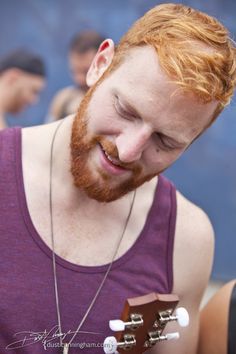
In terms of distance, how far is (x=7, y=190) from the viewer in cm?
175

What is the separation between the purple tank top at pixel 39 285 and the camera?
5.55 ft

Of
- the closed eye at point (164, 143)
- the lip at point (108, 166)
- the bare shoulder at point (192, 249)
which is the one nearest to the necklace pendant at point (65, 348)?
the bare shoulder at point (192, 249)

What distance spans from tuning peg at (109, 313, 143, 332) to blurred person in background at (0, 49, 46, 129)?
3.33 metres

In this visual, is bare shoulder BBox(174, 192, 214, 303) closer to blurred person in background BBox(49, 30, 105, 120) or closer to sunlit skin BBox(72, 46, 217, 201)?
sunlit skin BBox(72, 46, 217, 201)

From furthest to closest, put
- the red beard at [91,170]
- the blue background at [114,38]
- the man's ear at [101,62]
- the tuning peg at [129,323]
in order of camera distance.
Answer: the blue background at [114,38] → the man's ear at [101,62] → the red beard at [91,170] → the tuning peg at [129,323]

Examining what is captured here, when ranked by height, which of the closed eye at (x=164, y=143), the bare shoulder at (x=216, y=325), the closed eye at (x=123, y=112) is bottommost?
the bare shoulder at (x=216, y=325)

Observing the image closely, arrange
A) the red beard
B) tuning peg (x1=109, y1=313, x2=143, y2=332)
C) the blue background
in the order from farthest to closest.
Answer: the blue background < the red beard < tuning peg (x1=109, y1=313, x2=143, y2=332)

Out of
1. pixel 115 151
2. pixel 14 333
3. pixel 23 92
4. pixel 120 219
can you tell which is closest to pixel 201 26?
pixel 115 151

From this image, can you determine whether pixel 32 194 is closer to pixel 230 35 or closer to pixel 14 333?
pixel 14 333

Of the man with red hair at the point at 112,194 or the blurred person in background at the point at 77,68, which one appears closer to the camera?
the man with red hair at the point at 112,194

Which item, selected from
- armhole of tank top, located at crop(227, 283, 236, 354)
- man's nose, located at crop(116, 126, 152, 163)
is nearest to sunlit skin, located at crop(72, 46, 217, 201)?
man's nose, located at crop(116, 126, 152, 163)

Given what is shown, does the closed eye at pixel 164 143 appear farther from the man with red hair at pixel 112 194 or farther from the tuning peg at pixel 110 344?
the tuning peg at pixel 110 344

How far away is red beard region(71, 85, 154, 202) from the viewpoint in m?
1.67

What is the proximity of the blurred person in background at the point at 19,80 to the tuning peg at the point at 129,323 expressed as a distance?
3.33m
